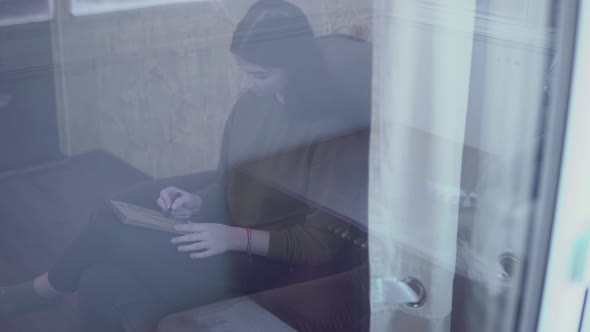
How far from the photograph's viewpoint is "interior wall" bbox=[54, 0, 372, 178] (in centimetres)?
123

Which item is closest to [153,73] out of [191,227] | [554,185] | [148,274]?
[191,227]

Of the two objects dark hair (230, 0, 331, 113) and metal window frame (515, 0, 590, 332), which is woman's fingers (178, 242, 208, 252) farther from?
metal window frame (515, 0, 590, 332)

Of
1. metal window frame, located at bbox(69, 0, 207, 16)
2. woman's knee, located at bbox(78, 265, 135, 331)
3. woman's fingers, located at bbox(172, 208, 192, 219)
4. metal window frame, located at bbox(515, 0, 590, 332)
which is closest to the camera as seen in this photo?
metal window frame, located at bbox(515, 0, 590, 332)

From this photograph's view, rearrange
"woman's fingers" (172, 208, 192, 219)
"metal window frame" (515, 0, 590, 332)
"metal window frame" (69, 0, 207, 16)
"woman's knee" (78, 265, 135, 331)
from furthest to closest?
"woman's fingers" (172, 208, 192, 219)
"woman's knee" (78, 265, 135, 331)
"metal window frame" (69, 0, 207, 16)
"metal window frame" (515, 0, 590, 332)

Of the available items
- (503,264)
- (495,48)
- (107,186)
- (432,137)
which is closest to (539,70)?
(495,48)

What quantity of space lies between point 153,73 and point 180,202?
269 mm

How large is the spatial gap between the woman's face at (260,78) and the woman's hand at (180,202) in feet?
0.76

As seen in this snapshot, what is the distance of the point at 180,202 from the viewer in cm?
142

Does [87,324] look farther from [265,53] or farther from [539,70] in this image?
[539,70]

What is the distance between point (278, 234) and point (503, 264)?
0.50m

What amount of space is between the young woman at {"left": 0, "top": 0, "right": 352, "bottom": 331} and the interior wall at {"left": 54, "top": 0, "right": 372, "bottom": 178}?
39 mm

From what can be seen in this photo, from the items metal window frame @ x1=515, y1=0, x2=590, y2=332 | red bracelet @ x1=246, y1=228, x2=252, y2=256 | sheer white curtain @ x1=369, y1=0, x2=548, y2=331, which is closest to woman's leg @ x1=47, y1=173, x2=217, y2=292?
red bracelet @ x1=246, y1=228, x2=252, y2=256

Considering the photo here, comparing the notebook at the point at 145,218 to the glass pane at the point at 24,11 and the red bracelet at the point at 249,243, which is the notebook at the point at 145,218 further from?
the glass pane at the point at 24,11

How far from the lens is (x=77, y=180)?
4.08 feet
